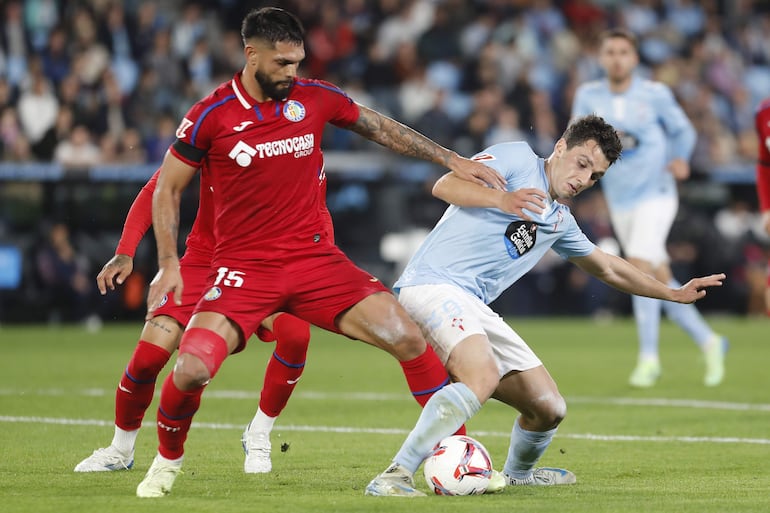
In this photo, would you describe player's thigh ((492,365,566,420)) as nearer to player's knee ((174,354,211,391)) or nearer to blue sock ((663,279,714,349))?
player's knee ((174,354,211,391))

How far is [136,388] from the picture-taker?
7555 mm

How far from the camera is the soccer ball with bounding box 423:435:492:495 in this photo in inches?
255

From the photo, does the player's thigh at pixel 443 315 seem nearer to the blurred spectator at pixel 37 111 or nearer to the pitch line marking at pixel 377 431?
the pitch line marking at pixel 377 431

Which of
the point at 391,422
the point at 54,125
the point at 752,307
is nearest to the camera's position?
the point at 391,422

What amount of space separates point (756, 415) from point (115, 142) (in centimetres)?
1197

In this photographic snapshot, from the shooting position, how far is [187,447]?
8.46 m

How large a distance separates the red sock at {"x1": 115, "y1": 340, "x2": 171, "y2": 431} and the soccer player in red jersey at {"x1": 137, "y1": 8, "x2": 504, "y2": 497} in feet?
2.65

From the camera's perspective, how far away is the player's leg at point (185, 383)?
6363 mm

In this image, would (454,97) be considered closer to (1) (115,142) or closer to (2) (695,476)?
(1) (115,142)

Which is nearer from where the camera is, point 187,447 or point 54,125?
point 187,447

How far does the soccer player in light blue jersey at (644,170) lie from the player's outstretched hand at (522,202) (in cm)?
588

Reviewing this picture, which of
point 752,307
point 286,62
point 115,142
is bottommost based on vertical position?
point 752,307

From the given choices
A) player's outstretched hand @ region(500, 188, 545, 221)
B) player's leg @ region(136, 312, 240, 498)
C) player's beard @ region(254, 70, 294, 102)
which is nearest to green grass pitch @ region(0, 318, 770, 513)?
player's leg @ region(136, 312, 240, 498)

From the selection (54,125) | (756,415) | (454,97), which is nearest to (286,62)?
(756,415)
